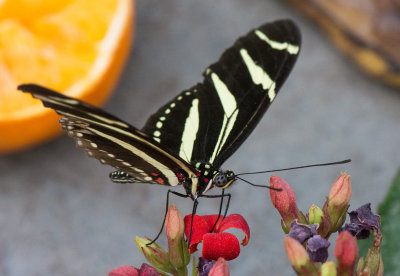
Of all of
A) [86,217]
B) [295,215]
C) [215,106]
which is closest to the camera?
[295,215]

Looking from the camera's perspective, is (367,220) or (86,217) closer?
(367,220)

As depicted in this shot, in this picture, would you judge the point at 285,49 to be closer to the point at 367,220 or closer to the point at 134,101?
the point at 367,220

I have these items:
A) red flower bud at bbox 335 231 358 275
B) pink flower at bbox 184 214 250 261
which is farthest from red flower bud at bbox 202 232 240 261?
red flower bud at bbox 335 231 358 275

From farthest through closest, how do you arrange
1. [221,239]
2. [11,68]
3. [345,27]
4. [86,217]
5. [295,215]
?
[345,27] → [86,217] → [11,68] → [295,215] → [221,239]

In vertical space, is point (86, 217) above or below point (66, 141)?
below

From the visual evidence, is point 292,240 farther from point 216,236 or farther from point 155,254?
point 155,254

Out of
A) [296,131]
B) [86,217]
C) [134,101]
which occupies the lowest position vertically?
[86,217]

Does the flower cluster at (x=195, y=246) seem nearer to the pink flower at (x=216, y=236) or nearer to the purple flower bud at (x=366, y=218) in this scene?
the pink flower at (x=216, y=236)

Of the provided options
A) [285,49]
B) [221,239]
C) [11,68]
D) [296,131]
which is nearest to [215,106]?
[285,49]
